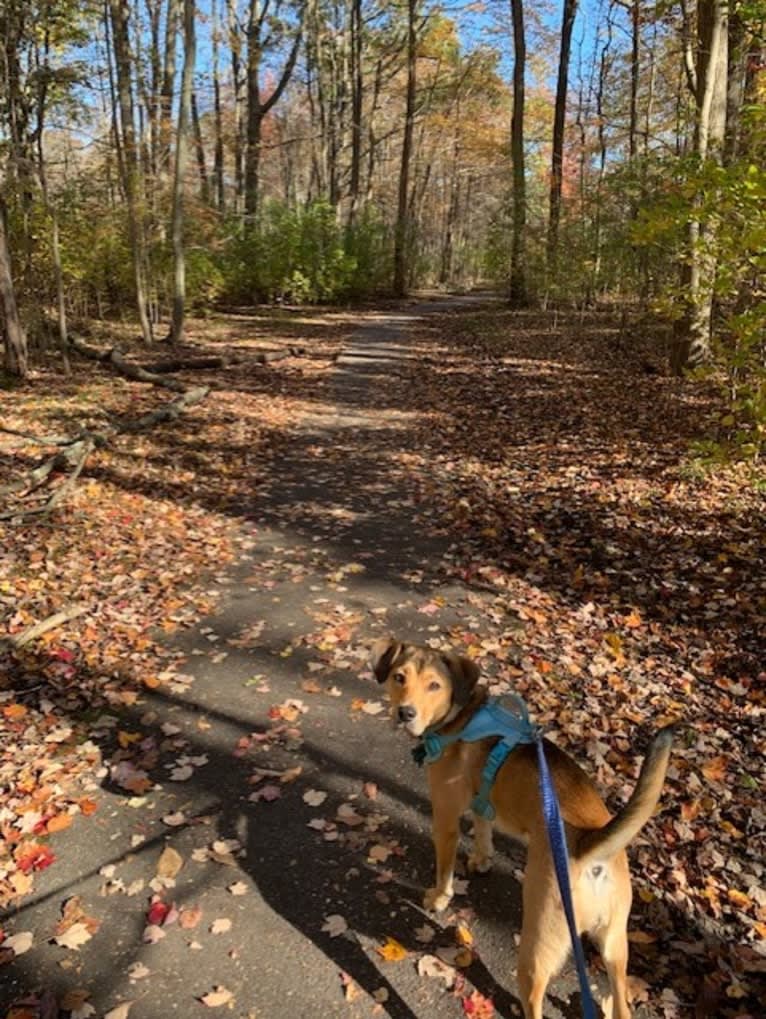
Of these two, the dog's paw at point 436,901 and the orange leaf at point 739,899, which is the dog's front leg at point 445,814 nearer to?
the dog's paw at point 436,901

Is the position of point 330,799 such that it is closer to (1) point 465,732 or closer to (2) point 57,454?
(1) point 465,732

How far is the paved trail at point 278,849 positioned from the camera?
325 cm

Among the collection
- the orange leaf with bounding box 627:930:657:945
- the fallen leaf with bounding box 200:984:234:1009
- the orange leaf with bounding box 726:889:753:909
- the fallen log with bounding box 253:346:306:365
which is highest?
the fallen log with bounding box 253:346:306:365

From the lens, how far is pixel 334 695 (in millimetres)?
5430

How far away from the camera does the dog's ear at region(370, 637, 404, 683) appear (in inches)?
140

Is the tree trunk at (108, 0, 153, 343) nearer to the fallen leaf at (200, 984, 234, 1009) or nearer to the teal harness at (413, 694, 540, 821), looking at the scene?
the teal harness at (413, 694, 540, 821)

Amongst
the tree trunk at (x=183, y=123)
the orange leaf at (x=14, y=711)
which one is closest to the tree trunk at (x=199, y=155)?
the tree trunk at (x=183, y=123)

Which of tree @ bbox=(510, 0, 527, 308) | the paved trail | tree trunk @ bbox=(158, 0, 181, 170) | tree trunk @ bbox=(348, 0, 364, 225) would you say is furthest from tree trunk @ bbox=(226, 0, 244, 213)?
the paved trail

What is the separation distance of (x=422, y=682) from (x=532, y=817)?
0.78 m

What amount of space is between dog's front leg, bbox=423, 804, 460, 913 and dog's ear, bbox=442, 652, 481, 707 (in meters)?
0.58

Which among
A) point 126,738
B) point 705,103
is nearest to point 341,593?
point 126,738

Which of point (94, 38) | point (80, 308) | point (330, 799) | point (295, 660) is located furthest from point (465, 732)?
point (94, 38)

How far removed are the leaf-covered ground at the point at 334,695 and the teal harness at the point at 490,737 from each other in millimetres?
854

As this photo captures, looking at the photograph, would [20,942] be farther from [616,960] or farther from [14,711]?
[616,960]
